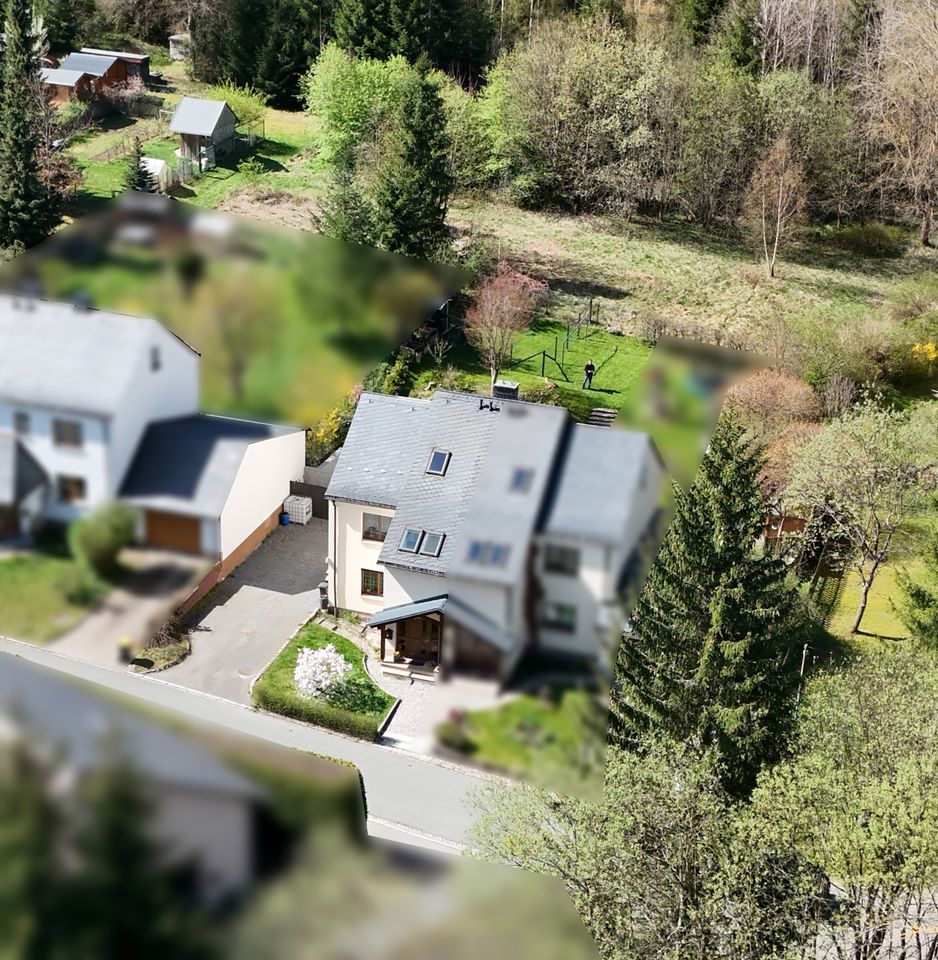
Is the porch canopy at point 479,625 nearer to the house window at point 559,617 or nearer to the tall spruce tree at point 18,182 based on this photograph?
the house window at point 559,617

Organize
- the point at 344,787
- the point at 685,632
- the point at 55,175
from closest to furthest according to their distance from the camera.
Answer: the point at 344,787 < the point at 685,632 < the point at 55,175

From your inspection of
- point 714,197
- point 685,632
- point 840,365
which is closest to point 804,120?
point 714,197

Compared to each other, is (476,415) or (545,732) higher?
(476,415)

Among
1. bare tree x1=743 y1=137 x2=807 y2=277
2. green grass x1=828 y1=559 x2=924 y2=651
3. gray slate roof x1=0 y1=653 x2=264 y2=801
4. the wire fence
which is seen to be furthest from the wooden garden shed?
gray slate roof x1=0 y1=653 x2=264 y2=801

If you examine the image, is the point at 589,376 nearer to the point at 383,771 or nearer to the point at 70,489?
the point at 383,771

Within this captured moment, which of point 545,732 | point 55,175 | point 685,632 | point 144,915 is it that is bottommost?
point 685,632

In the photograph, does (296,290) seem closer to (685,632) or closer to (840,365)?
(685,632)

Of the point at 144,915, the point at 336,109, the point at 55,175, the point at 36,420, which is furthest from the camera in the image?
the point at 336,109
